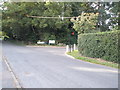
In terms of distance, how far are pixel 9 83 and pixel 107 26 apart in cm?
2992

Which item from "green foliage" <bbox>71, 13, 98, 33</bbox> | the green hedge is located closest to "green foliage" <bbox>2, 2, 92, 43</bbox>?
"green foliage" <bbox>71, 13, 98, 33</bbox>

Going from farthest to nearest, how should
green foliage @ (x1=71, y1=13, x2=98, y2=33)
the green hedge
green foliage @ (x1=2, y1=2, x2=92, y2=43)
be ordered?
green foliage @ (x1=2, y1=2, x2=92, y2=43), green foliage @ (x1=71, y1=13, x2=98, y2=33), the green hedge

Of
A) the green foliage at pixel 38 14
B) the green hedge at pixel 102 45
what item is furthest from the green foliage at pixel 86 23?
the green foliage at pixel 38 14

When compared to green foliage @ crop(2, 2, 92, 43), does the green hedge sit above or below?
below

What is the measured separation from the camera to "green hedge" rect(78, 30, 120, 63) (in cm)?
1093

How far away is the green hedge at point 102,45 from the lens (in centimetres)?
1093

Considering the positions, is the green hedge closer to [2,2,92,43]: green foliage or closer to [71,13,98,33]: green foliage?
[71,13,98,33]: green foliage

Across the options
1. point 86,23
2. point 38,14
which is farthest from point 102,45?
point 38,14

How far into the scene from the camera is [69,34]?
35750mm

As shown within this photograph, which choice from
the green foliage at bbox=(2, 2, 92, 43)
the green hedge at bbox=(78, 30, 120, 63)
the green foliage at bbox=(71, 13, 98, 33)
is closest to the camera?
the green hedge at bbox=(78, 30, 120, 63)

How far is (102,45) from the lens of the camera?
12.3 m

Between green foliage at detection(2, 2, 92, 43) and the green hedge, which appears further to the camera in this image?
green foliage at detection(2, 2, 92, 43)

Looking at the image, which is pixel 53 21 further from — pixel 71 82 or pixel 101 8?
pixel 71 82

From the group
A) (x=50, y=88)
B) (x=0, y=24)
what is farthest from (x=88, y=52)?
(x=0, y=24)
